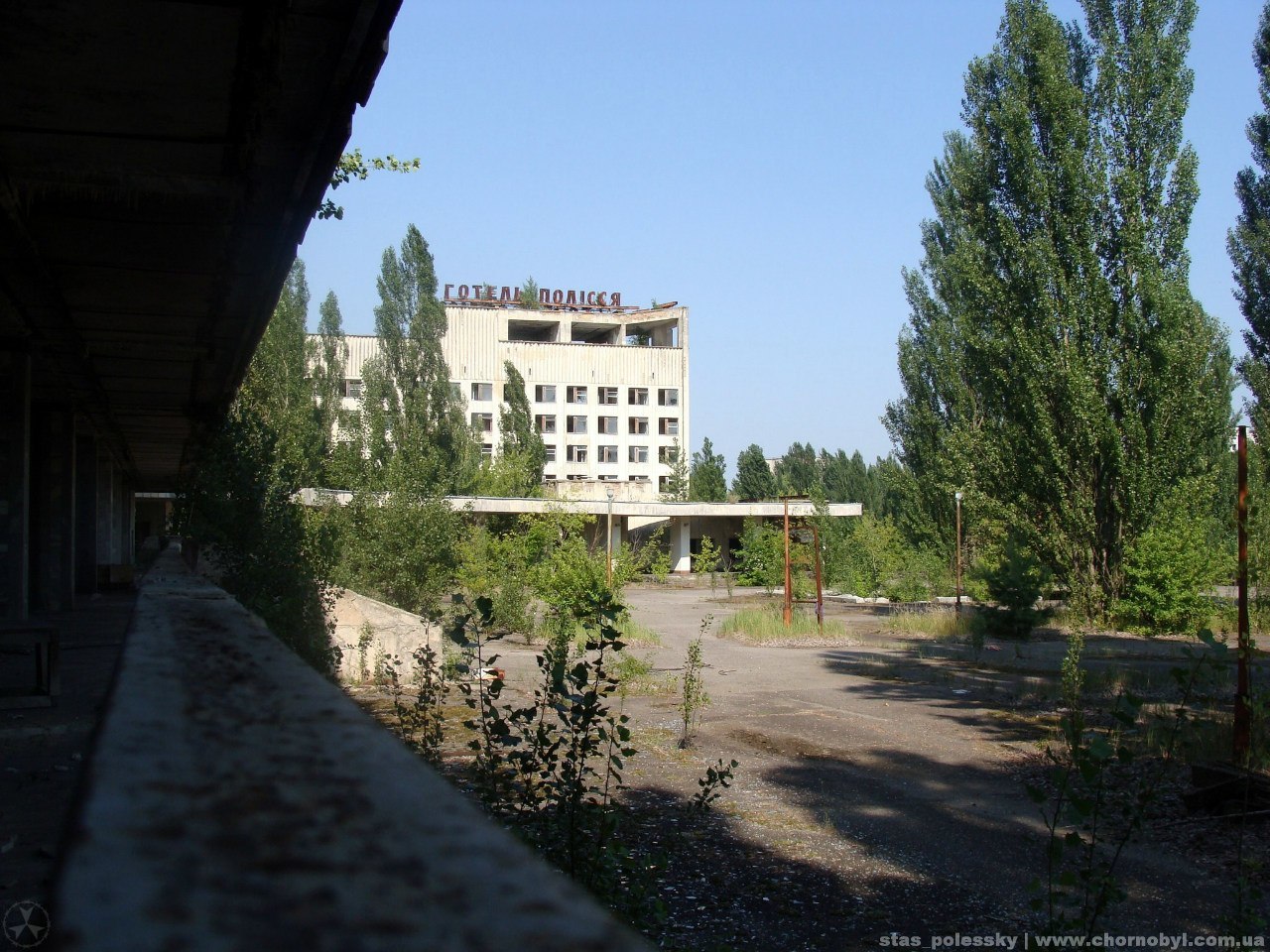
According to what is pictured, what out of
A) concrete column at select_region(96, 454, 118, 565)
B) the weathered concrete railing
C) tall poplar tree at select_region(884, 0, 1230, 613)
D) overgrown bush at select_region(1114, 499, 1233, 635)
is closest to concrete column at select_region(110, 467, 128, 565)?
concrete column at select_region(96, 454, 118, 565)

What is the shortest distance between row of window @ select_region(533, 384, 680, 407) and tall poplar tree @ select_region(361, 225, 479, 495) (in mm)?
16484

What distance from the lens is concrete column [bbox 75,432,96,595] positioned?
23.5 metres

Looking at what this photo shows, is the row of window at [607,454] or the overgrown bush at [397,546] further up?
the row of window at [607,454]

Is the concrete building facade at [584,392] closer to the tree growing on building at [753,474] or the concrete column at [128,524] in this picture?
the tree growing on building at [753,474]

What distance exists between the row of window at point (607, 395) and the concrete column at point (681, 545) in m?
12.7

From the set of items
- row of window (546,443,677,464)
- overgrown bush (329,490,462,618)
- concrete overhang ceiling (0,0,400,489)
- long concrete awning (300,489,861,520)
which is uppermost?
row of window (546,443,677,464)

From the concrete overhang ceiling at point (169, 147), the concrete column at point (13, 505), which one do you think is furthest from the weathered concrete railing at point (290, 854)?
the concrete column at point (13, 505)

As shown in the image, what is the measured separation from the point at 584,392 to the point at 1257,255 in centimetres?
A: 4705

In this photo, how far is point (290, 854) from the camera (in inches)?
26.1

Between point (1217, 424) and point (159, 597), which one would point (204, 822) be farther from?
point (1217, 424)

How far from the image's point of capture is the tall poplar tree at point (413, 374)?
47.3 metres

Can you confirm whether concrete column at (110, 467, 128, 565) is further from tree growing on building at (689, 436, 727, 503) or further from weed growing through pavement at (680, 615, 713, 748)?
tree growing on building at (689, 436, 727, 503)

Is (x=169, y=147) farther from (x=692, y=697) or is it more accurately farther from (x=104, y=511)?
(x=104, y=511)

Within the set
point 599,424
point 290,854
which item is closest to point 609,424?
point 599,424
